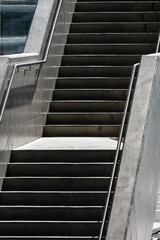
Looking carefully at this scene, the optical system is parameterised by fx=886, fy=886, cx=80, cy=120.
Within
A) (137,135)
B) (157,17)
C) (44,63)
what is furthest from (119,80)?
(137,135)

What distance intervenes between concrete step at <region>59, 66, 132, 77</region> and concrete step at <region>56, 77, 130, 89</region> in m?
0.29

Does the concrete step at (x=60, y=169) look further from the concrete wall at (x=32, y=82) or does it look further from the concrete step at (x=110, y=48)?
the concrete step at (x=110, y=48)

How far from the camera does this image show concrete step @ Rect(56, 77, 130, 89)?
14.7 m

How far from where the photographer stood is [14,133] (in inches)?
502

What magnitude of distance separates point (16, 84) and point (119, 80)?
8.04 feet

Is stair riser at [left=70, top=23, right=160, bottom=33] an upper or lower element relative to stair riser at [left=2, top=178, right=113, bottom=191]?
upper

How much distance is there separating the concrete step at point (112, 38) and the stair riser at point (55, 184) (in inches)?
182

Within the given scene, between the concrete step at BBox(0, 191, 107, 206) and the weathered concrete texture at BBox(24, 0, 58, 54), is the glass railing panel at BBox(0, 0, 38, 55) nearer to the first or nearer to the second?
the weathered concrete texture at BBox(24, 0, 58, 54)

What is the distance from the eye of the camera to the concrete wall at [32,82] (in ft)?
40.5

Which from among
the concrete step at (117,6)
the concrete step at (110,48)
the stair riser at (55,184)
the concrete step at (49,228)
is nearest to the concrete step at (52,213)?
the concrete step at (49,228)

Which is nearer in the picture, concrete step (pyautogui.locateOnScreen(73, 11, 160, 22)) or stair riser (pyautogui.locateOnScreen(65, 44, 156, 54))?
stair riser (pyautogui.locateOnScreen(65, 44, 156, 54))

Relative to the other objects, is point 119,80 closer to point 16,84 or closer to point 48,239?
point 16,84

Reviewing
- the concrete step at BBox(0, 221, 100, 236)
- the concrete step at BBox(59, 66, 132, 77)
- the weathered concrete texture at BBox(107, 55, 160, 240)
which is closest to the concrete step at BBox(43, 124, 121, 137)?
the weathered concrete texture at BBox(107, 55, 160, 240)

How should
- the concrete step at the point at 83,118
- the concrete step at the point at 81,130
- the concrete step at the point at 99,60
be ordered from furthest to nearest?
the concrete step at the point at 99,60
the concrete step at the point at 83,118
the concrete step at the point at 81,130
